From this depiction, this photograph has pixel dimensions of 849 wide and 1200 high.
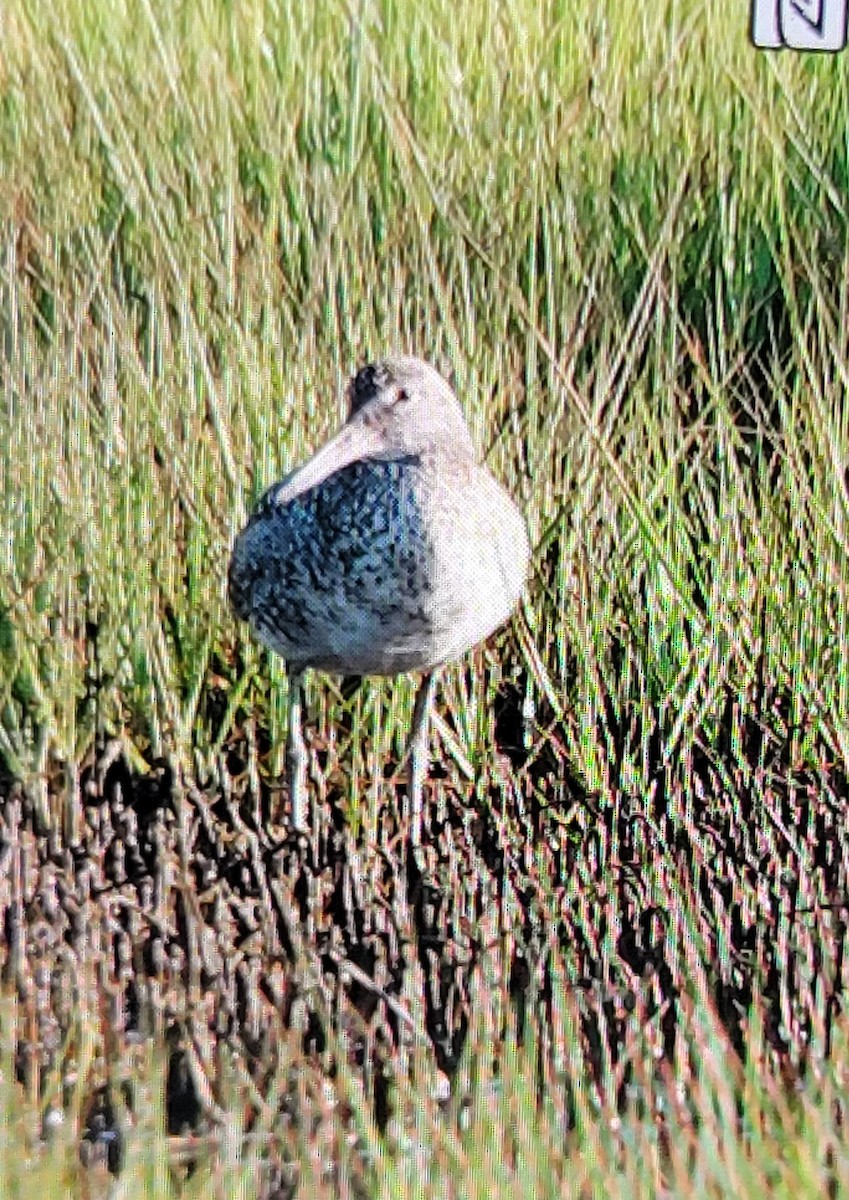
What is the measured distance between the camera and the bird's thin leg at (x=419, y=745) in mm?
2645

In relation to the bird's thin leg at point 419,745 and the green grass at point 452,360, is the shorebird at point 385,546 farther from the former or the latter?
the green grass at point 452,360

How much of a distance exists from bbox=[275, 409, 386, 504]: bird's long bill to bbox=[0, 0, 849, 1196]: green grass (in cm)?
19

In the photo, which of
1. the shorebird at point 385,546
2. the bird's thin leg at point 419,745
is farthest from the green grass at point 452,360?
the shorebird at point 385,546

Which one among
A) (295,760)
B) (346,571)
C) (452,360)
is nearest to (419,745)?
(295,760)

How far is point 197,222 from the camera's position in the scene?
8.94 feet

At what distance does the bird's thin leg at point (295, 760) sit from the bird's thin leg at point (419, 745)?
0.14 meters

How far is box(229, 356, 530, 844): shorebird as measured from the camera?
2.43 m

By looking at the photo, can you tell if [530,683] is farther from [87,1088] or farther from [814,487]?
[87,1088]

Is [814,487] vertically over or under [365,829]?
over

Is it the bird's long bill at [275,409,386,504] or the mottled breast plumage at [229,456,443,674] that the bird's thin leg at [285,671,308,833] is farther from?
the bird's long bill at [275,409,386,504]

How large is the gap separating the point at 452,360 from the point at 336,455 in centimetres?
31

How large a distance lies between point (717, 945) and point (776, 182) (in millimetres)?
1077

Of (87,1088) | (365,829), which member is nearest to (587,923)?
(365,829)

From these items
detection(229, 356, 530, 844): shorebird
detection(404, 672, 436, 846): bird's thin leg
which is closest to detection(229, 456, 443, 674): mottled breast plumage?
detection(229, 356, 530, 844): shorebird
